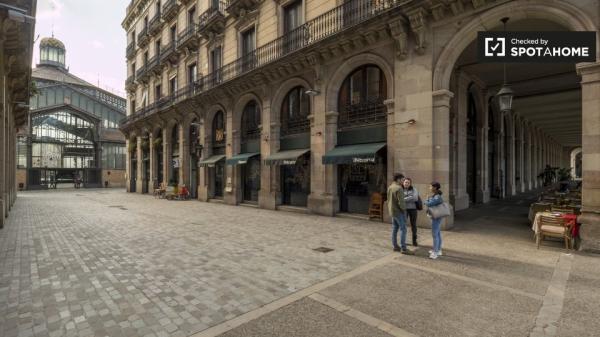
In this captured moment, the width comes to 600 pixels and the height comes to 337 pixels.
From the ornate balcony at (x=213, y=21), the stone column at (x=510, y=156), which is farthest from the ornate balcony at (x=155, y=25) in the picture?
the stone column at (x=510, y=156)

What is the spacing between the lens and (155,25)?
26719 mm

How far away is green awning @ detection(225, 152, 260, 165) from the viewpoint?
15.8 meters

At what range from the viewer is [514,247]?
7.04 m

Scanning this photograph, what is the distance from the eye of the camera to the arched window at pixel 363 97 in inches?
456

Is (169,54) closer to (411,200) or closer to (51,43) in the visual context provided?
(411,200)

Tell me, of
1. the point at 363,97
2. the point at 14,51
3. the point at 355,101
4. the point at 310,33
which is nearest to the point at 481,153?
the point at 363,97

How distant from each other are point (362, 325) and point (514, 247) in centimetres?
550

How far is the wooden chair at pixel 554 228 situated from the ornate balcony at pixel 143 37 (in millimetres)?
31843

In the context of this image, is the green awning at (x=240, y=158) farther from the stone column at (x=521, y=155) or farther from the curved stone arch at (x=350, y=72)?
the stone column at (x=521, y=155)

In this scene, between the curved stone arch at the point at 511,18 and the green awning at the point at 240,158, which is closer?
the curved stone arch at the point at 511,18

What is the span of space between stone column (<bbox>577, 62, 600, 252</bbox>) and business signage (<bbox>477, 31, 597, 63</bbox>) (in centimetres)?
38

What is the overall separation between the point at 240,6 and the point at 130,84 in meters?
21.9

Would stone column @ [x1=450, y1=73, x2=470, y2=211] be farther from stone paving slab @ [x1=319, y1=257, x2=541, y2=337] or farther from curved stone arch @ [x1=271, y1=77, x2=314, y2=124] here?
stone paving slab @ [x1=319, y1=257, x2=541, y2=337]

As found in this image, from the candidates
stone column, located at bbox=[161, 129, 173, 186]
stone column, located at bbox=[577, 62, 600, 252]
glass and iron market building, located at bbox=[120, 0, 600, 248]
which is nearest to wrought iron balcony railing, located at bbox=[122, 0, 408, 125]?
glass and iron market building, located at bbox=[120, 0, 600, 248]
